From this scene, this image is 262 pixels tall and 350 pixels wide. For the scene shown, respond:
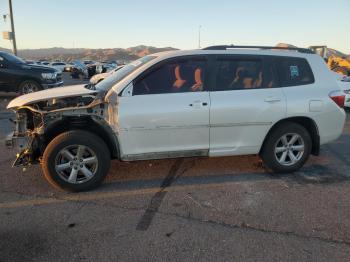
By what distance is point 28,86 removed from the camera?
487 inches

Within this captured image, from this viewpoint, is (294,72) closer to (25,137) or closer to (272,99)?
(272,99)

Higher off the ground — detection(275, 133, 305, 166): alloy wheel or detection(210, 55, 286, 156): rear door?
detection(210, 55, 286, 156): rear door

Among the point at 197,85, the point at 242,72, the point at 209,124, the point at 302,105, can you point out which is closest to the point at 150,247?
the point at 209,124

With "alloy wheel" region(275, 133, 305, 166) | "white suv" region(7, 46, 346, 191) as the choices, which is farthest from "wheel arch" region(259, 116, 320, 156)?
"alloy wheel" region(275, 133, 305, 166)

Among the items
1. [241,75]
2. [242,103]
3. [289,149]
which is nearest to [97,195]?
[242,103]

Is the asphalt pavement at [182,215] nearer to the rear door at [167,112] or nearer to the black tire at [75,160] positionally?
the black tire at [75,160]

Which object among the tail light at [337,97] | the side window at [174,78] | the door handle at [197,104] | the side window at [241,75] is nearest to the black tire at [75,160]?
the side window at [174,78]

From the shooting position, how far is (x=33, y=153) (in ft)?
14.5

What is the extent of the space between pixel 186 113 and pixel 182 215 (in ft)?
4.41

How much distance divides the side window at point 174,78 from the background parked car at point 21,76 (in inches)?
366

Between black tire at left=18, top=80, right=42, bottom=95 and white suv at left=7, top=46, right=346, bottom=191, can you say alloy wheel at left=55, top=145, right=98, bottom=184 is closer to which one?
white suv at left=7, top=46, right=346, bottom=191

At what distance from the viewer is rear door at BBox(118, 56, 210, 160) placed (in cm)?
431

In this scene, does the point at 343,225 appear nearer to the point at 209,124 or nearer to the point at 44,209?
the point at 209,124

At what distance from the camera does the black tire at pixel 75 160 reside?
4.21 m
